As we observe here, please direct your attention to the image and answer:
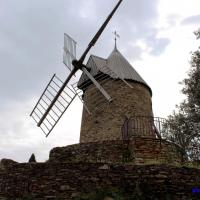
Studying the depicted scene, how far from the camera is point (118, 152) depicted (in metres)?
10.1

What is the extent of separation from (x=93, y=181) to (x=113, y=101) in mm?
5057

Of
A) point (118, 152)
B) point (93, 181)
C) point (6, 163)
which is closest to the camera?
point (93, 181)

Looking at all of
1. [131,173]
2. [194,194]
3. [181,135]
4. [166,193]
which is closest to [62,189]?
[131,173]

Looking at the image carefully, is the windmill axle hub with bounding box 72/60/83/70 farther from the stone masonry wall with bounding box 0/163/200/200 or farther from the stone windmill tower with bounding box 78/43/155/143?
the stone masonry wall with bounding box 0/163/200/200

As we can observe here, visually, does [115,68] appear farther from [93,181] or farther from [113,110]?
[93,181]

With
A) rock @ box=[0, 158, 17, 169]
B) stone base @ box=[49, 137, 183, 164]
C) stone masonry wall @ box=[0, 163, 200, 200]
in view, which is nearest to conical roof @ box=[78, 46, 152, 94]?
stone base @ box=[49, 137, 183, 164]

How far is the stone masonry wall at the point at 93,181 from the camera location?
8.15 meters

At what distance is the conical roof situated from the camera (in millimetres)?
13758

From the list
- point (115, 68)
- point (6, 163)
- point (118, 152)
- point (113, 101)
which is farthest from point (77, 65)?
point (6, 163)

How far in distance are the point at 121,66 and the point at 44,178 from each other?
289 inches

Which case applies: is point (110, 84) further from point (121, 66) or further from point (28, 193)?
point (28, 193)

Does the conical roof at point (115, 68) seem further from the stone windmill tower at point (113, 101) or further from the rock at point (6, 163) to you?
the rock at point (6, 163)

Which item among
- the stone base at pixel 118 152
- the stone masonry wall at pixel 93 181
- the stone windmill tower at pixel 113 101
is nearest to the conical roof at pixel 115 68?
the stone windmill tower at pixel 113 101

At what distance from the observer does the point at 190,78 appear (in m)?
15.4
